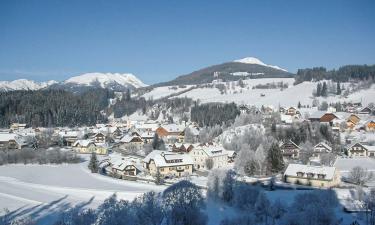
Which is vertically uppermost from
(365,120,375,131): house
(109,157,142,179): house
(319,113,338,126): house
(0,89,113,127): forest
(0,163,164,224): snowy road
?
(0,89,113,127): forest

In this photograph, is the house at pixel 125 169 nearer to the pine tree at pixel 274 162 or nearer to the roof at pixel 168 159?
the roof at pixel 168 159

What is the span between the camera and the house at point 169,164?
5059 cm

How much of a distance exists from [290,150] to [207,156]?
12802 mm

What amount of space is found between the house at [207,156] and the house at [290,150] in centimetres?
895

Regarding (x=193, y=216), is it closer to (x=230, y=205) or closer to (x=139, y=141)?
(x=230, y=205)

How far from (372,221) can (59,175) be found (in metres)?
35.7

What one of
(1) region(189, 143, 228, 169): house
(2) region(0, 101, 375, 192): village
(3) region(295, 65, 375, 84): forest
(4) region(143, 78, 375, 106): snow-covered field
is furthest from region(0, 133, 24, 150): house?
(3) region(295, 65, 375, 84): forest

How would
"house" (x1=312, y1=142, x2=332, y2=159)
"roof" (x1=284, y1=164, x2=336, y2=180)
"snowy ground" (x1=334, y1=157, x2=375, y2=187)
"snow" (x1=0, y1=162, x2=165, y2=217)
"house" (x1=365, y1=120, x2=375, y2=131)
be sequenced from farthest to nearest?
"house" (x1=365, y1=120, x2=375, y2=131) < "house" (x1=312, y1=142, x2=332, y2=159) < "snowy ground" (x1=334, y1=157, x2=375, y2=187) < "roof" (x1=284, y1=164, x2=336, y2=180) < "snow" (x1=0, y1=162, x2=165, y2=217)

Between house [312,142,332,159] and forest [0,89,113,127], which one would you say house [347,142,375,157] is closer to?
house [312,142,332,159]

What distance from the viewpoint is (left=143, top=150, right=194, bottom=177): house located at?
5059cm

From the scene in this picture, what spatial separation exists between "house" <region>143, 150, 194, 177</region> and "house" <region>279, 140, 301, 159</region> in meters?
15.0

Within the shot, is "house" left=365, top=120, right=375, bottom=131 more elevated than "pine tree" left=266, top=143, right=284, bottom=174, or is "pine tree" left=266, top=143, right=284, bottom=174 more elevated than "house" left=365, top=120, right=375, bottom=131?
"house" left=365, top=120, right=375, bottom=131

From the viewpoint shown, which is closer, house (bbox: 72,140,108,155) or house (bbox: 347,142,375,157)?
house (bbox: 347,142,375,157)

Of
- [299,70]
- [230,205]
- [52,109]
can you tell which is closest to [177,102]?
[52,109]
